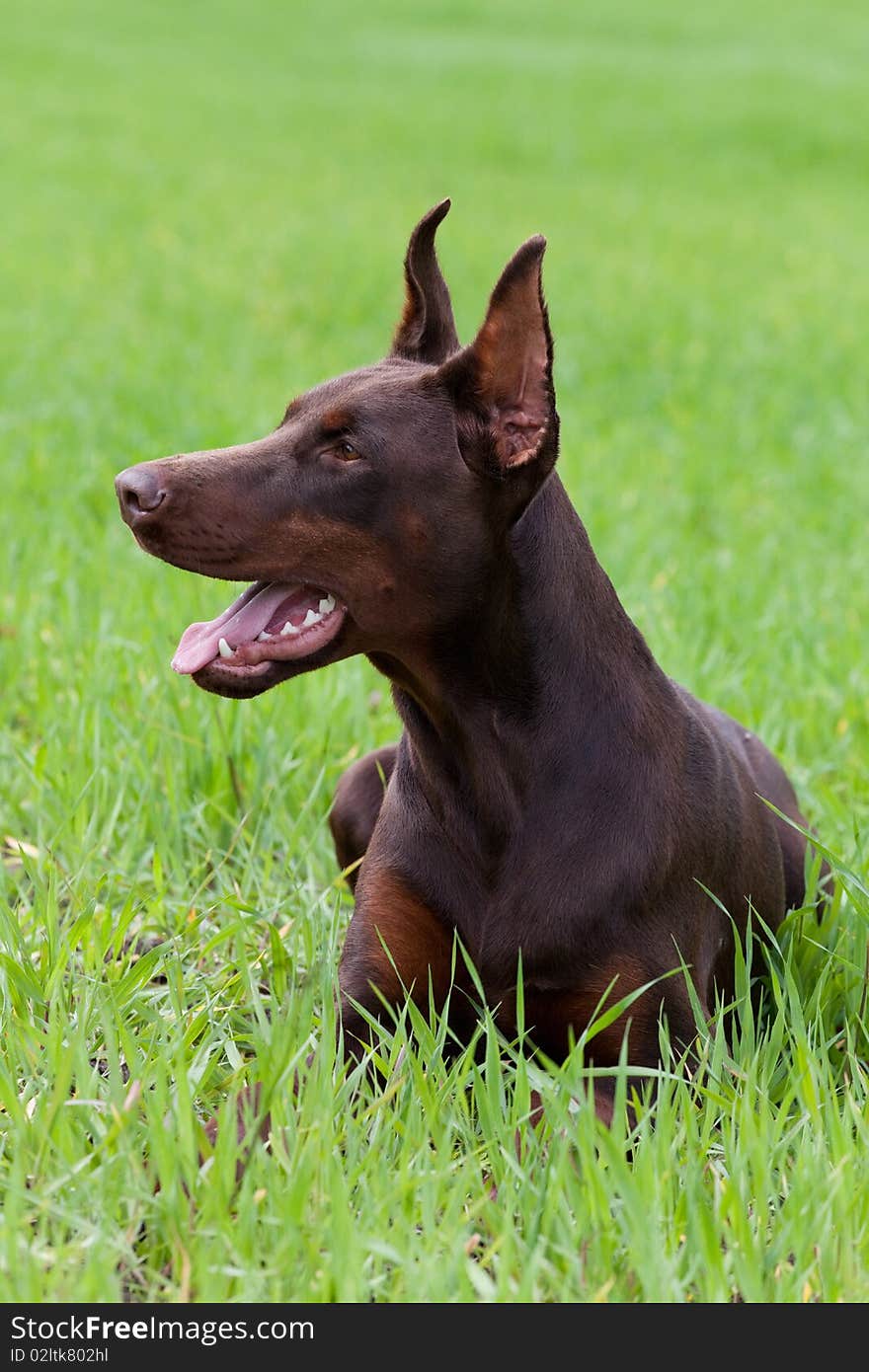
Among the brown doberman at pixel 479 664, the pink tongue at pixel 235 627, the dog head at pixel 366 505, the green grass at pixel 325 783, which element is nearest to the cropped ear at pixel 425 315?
the brown doberman at pixel 479 664

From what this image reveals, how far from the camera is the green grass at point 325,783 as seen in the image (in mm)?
2277

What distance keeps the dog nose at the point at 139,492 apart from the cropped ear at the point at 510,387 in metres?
0.55

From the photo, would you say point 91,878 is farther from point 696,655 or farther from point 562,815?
point 696,655

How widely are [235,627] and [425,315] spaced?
832mm

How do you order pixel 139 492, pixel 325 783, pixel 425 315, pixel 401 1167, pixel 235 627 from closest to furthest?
pixel 401 1167 → pixel 139 492 → pixel 235 627 → pixel 425 315 → pixel 325 783

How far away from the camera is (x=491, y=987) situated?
2.90 metres

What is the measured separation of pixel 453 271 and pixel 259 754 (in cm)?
996

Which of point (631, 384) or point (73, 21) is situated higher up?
point (73, 21)

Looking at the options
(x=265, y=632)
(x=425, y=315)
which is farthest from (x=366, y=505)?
(x=425, y=315)

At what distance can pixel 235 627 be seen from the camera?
2.82 metres

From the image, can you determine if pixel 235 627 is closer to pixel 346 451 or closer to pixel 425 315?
pixel 346 451
